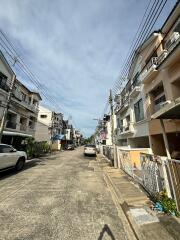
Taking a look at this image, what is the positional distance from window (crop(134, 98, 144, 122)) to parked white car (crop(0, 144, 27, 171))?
40.5 ft

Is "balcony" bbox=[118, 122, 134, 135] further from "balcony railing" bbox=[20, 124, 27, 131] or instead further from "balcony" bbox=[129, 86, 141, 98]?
"balcony railing" bbox=[20, 124, 27, 131]

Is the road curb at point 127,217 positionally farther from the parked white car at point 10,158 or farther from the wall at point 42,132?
the wall at point 42,132

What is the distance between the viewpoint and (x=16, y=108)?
22375 millimetres

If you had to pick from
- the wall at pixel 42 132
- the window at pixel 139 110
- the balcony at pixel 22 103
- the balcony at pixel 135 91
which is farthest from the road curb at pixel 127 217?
the wall at pixel 42 132

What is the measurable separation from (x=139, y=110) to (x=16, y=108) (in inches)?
702

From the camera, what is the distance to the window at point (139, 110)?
16.0m

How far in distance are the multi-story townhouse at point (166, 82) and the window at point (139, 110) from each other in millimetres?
1841

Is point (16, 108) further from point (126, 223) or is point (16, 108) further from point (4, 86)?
point (126, 223)

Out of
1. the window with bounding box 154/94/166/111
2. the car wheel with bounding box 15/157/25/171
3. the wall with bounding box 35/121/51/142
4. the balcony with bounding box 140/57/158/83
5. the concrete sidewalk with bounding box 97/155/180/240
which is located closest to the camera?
the concrete sidewalk with bounding box 97/155/180/240

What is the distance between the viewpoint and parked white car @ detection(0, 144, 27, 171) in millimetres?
9445

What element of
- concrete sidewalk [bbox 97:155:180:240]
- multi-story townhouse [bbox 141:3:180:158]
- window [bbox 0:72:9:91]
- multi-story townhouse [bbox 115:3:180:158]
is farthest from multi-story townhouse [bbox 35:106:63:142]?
concrete sidewalk [bbox 97:155:180:240]

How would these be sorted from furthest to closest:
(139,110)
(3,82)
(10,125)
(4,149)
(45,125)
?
1. (45,125)
2. (10,125)
3. (3,82)
4. (139,110)
5. (4,149)

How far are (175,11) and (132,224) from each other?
1319 centimetres

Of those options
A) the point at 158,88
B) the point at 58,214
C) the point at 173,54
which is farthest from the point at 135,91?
the point at 58,214
